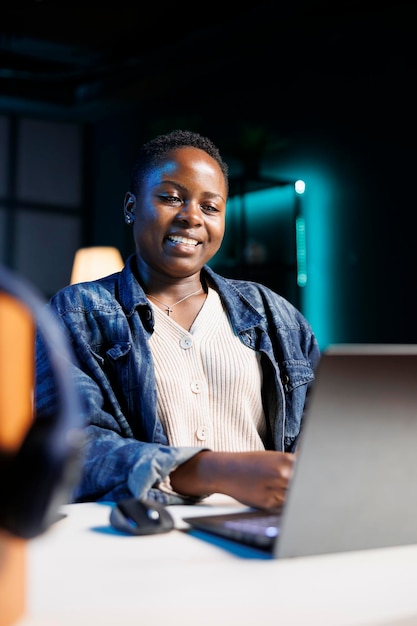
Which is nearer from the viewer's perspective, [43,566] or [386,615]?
[386,615]

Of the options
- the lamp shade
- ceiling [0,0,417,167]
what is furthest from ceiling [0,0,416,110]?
the lamp shade

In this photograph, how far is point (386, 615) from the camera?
0.61m

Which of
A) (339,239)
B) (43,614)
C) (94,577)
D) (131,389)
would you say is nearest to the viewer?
(43,614)

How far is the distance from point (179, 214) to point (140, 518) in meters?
0.82

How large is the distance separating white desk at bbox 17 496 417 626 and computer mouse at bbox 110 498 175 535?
0.01 meters

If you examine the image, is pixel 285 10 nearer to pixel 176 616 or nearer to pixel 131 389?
pixel 131 389

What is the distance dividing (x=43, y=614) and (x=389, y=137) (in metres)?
3.88

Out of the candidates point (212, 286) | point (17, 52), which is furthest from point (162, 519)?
point (17, 52)

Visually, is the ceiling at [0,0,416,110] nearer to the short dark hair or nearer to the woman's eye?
the short dark hair

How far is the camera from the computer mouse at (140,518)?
85cm

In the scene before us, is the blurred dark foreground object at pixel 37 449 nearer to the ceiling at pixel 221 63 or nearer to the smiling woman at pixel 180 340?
the smiling woman at pixel 180 340

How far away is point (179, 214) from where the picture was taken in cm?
156

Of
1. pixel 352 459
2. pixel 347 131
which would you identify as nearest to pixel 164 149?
pixel 352 459

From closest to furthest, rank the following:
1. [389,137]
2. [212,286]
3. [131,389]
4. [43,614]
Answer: [43,614] → [131,389] → [212,286] → [389,137]
